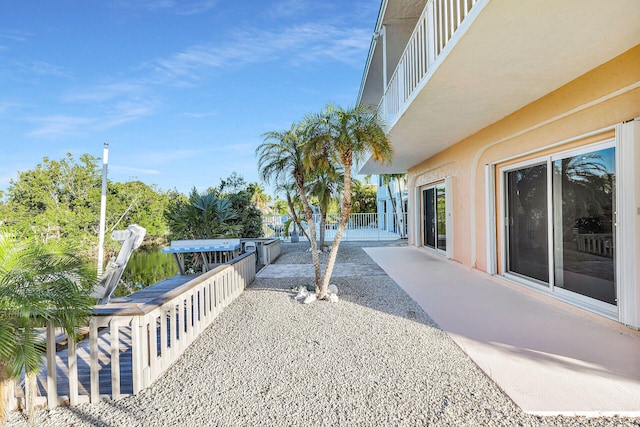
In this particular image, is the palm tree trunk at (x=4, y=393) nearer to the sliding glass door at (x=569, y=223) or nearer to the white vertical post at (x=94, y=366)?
the white vertical post at (x=94, y=366)

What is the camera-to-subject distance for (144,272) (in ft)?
40.6

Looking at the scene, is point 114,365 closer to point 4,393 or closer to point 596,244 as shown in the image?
point 4,393

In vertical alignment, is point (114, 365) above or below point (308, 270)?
above

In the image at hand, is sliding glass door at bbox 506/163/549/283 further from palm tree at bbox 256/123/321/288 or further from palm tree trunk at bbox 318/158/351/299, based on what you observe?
palm tree at bbox 256/123/321/288

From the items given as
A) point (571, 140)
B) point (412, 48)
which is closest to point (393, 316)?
point (571, 140)

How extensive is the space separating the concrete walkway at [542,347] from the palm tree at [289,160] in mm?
1999

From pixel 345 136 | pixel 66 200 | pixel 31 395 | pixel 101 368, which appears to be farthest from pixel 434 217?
pixel 66 200

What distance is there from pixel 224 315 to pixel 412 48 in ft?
16.9

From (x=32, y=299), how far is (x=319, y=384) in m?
2.00

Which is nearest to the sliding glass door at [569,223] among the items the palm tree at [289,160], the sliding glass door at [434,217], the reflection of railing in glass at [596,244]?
the reflection of railing in glass at [596,244]

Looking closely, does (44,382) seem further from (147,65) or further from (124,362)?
(147,65)

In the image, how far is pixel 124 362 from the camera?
2990 mm

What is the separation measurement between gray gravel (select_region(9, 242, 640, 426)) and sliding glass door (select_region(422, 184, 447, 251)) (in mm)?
5671

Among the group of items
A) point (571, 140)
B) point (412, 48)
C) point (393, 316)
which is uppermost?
point (412, 48)
